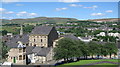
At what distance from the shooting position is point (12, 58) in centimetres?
3797

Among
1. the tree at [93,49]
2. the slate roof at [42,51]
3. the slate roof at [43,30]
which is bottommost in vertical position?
the slate roof at [42,51]

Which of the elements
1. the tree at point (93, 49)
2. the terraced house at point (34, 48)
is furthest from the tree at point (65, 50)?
the terraced house at point (34, 48)

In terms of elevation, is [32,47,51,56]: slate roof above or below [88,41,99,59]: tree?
below

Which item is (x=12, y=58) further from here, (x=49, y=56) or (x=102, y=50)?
(x=102, y=50)

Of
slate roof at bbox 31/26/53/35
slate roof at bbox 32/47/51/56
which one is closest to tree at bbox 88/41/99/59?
slate roof at bbox 32/47/51/56

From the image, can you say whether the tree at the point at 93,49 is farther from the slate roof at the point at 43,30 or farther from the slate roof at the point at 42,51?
the slate roof at the point at 43,30

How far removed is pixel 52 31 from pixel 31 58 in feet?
47.0

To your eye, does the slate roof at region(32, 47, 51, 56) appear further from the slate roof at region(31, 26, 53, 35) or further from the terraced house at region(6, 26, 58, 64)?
the slate roof at region(31, 26, 53, 35)

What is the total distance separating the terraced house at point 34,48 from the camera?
36.7 meters

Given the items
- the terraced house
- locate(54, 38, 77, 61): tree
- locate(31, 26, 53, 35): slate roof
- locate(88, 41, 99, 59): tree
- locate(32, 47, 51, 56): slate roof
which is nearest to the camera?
the terraced house

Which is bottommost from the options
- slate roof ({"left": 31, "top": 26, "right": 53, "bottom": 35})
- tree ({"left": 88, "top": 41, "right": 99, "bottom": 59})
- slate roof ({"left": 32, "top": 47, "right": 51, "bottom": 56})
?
slate roof ({"left": 32, "top": 47, "right": 51, "bottom": 56})

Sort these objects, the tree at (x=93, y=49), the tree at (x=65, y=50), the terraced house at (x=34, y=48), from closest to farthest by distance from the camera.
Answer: the terraced house at (x=34, y=48) < the tree at (x=65, y=50) < the tree at (x=93, y=49)

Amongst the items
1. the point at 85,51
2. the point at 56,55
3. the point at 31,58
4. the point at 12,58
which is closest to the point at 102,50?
the point at 85,51

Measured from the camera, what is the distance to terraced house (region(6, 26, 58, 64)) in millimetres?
36719
